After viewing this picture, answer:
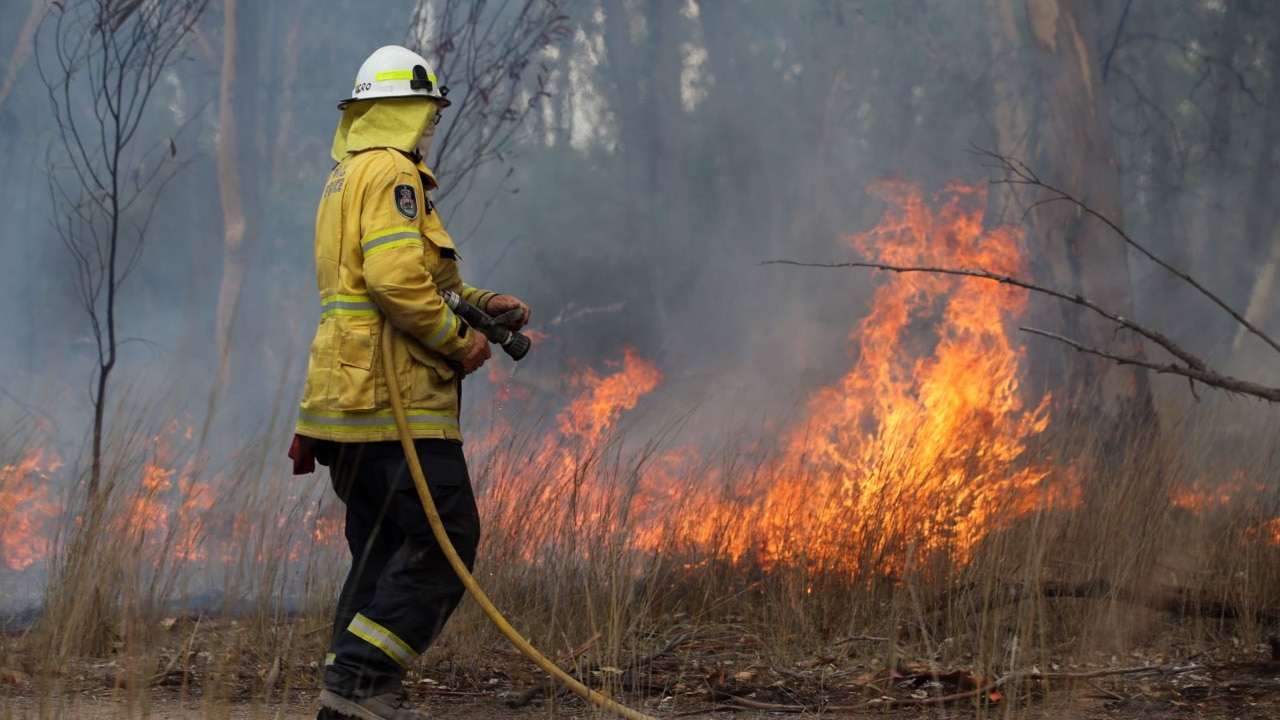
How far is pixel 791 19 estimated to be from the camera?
320 inches

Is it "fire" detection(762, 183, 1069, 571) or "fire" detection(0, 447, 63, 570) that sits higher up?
"fire" detection(762, 183, 1069, 571)

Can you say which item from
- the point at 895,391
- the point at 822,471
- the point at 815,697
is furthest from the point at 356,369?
the point at 895,391

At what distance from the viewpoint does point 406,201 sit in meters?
2.89

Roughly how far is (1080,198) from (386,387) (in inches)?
240

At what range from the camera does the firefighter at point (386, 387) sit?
2.84 meters

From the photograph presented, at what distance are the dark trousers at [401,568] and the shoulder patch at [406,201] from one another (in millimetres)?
565

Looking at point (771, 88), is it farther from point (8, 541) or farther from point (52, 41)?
point (8, 541)

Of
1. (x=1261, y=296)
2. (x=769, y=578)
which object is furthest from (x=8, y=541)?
(x=1261, y=296)

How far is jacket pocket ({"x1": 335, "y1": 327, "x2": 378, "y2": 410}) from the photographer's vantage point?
2.84 m

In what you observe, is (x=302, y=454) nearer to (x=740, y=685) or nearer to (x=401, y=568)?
(x=401, y=568)

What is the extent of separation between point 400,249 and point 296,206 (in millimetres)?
5055

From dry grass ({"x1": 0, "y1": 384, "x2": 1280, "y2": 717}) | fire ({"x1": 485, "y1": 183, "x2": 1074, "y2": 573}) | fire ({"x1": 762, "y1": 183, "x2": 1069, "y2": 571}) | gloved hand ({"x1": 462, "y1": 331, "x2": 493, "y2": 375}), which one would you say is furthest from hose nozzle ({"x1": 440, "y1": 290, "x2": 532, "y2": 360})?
fire ({"x1": 762, "y1": 183, "x2": 1069, "y2": 571})

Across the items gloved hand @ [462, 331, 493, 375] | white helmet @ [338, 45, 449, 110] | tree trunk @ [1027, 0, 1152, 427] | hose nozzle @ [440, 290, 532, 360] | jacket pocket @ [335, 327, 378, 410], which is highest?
tree trunk @ [1027, 0, 1152, 427]

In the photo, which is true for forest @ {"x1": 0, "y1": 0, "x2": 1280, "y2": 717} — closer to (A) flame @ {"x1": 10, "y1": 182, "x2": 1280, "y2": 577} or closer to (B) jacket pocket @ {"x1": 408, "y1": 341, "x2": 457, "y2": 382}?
(A) flame @ {"x1": 10, "y1": 182, "x2": 1280, "y2": 577}
